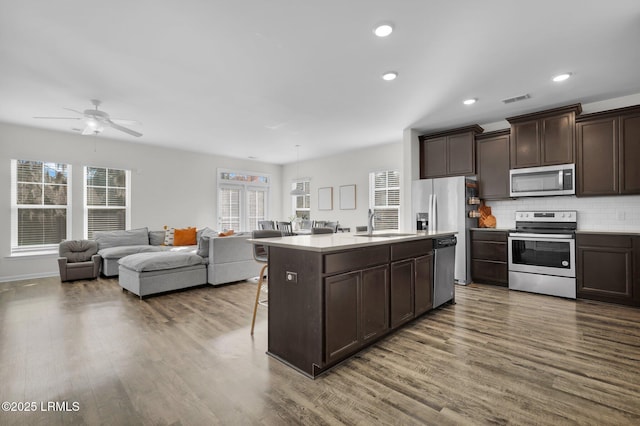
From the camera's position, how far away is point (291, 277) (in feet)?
7.52

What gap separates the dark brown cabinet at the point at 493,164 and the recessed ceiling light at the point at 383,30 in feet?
10.6

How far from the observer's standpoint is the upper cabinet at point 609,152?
3830 millimetres

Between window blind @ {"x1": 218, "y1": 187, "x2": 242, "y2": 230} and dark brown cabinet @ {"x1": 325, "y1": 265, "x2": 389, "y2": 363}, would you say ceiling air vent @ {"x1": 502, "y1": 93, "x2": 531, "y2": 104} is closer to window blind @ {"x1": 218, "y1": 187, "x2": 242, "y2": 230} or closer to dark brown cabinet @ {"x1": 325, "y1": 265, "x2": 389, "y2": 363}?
dark brown cabinet @ {"x1": 325, "y1": 265, "x2": 389, "y2": 363}

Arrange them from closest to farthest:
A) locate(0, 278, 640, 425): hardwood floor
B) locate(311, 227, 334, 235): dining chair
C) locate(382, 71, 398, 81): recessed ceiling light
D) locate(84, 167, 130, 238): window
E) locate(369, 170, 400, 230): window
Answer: locate(0, 278, 640, 425): hardwood floor < locate(382, 71, 398, 81): recessed ceiling light < locate(311, 227, 334, 235): dining chair < locate(84, 167, 130, 238): window < locate(369, 170, 400, 230): window

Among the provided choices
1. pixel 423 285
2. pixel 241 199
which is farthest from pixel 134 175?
pixel 423 285

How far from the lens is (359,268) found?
94.6 inches

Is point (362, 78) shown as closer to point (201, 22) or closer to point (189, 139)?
point (201, 22)

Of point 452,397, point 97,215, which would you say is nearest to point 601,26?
point 452,397

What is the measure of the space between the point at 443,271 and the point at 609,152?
111 inches

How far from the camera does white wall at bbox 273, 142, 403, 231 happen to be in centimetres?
700

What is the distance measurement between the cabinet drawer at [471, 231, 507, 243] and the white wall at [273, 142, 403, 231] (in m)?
2.41

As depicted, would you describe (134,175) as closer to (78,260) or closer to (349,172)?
(78,260)

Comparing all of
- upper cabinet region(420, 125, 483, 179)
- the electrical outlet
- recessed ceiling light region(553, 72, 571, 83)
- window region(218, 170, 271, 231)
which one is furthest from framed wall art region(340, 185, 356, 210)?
the electrical outlet

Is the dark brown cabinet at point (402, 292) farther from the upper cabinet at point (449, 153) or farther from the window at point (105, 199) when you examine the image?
the window at point (105, 199)
